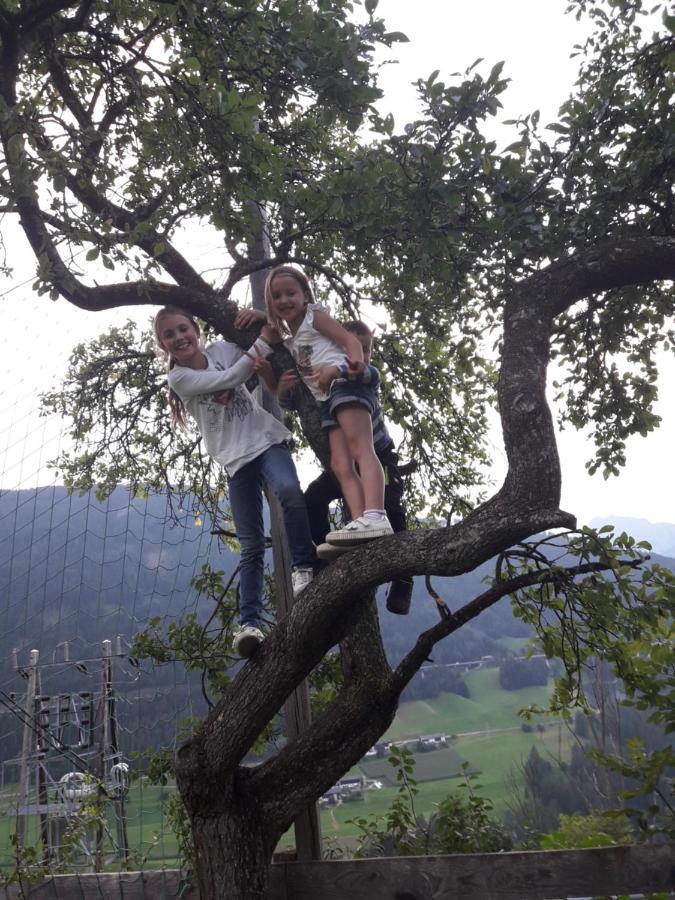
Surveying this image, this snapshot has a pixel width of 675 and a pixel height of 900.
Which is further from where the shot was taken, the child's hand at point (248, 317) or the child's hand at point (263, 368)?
the child's hand at point (248, 317)

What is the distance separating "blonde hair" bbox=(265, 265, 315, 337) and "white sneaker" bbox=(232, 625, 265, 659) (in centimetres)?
138

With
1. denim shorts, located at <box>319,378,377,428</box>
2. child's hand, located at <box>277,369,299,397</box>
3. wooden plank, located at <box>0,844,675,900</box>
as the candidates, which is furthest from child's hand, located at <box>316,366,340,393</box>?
wooden plank, located at <box>0,844,675,900</box>

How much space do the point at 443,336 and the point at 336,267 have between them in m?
0.92

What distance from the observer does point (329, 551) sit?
3004 mm

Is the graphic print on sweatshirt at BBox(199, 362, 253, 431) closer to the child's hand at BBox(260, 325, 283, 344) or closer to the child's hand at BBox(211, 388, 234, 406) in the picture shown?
the child's hand at BBox(211, 388, 234, 406)

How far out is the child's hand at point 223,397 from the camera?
11.2 ft

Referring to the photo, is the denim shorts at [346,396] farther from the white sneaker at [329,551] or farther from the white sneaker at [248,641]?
the white sneaker at [248,641]

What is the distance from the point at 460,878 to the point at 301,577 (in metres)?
1.32

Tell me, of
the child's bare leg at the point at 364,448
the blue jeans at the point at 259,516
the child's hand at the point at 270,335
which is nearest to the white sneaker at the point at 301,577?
the blue jeans at the point at 259,516

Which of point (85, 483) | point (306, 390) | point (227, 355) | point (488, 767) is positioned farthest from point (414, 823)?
point (488, 767)

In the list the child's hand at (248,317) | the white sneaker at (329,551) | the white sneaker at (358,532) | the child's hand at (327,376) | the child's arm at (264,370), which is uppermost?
the child's hand at (248,317)

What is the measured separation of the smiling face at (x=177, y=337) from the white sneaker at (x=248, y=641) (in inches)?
51.4

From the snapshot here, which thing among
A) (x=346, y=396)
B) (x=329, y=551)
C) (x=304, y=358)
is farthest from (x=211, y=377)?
(x=329, y=551)

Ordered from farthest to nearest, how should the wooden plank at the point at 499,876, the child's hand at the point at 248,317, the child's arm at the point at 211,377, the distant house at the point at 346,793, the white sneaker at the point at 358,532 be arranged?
the distant house at the point at 346,793 < the child's hand at the point at 248,317 < the child's arm at the point at 211,377 < the white sneaker at the point at 358,532 < the wooden plank at the point at 499,876
